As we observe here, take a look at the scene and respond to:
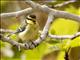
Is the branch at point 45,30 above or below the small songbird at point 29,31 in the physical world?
above

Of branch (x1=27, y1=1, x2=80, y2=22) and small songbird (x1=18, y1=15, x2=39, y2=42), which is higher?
branch (x1=27, y1=1, x2=80, y2=22)

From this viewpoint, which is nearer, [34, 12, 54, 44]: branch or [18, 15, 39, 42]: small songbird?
[34, 12, 54, 44]: branch

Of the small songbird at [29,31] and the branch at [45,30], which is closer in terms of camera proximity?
the branch at [45,30]

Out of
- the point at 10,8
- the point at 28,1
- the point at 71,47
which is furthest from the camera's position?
the point at 10,8

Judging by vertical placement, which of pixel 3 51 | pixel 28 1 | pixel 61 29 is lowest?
pixel 3 51

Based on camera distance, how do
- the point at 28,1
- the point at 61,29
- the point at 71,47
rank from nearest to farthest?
the point at 71,47, the point at 28,1, the point at 61,29

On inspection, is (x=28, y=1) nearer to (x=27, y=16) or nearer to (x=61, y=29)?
(x=27, y=16)

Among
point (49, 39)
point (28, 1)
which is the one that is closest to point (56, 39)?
point (49, 39)

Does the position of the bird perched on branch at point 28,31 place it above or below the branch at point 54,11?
below

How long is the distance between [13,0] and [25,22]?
1.17ft

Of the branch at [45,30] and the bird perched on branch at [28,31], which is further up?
the branch at [45,30]

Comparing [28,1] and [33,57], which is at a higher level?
[28,1]

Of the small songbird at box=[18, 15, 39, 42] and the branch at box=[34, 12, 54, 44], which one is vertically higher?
the branch at box=[34, 12, 54, 44]

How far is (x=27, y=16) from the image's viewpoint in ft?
2.53
